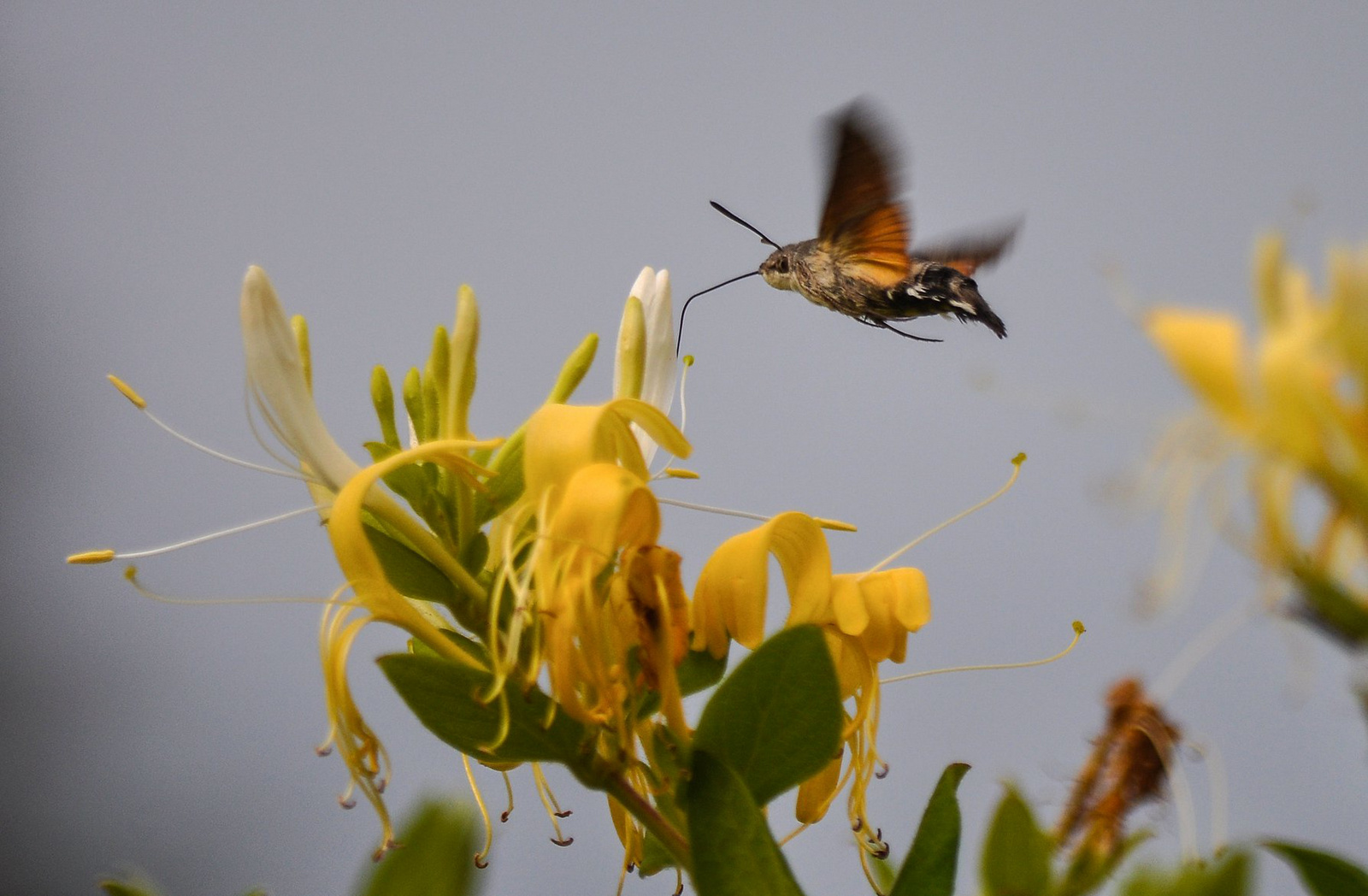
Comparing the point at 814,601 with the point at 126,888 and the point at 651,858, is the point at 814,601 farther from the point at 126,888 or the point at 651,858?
the point at 126,888

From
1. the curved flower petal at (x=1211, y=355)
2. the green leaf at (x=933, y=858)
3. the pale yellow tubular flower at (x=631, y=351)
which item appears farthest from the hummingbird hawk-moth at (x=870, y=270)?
the curved flower petal at (x=1211, y=355)

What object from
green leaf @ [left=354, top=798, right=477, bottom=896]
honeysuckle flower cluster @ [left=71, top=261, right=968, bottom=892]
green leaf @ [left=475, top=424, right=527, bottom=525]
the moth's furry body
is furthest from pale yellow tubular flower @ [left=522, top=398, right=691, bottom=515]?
the moth's furry body

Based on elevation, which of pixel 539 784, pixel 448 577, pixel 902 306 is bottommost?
pixel 539 784

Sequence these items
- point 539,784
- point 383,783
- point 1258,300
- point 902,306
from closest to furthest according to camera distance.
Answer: point 1258,300, point 383,783, point 539,784, point 902,306

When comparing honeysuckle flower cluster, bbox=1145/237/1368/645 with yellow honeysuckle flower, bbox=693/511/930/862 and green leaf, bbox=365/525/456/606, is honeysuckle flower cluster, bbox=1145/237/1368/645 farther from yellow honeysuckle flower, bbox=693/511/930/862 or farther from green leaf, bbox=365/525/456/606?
green leaf, bbox=365/525/456/606

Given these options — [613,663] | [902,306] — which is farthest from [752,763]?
[902,306]

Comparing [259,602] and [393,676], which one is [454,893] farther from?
[259,602]

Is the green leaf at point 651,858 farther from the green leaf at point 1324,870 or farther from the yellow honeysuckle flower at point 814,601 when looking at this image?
the green leaf at point 1324,870
